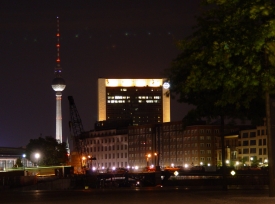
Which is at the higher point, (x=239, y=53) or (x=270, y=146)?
(x=239, y=53)

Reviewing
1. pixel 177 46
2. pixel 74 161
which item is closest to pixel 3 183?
pixel 177 46

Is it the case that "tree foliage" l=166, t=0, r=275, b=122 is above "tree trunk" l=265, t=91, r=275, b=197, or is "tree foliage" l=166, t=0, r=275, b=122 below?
above

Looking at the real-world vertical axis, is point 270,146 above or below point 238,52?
below

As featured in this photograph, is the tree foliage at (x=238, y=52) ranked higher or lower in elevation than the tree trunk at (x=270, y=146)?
higher

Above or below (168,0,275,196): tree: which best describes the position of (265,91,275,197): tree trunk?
below

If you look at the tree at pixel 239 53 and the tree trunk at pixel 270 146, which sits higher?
the tree at pixel 239 53

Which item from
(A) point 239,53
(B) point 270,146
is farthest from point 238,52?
(B) point 270,146

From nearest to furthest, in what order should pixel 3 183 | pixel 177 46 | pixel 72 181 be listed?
pixel 177 46 → pixel 3 183 → pixel 72 181

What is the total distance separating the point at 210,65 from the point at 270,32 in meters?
4.08

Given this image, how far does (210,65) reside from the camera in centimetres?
3506

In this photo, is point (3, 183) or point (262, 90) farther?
point (3, 183)

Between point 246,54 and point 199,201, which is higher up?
point 246,54

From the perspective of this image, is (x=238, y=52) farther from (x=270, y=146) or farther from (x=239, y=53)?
(x=270, y=146)

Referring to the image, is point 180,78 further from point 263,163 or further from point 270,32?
point 263,163
